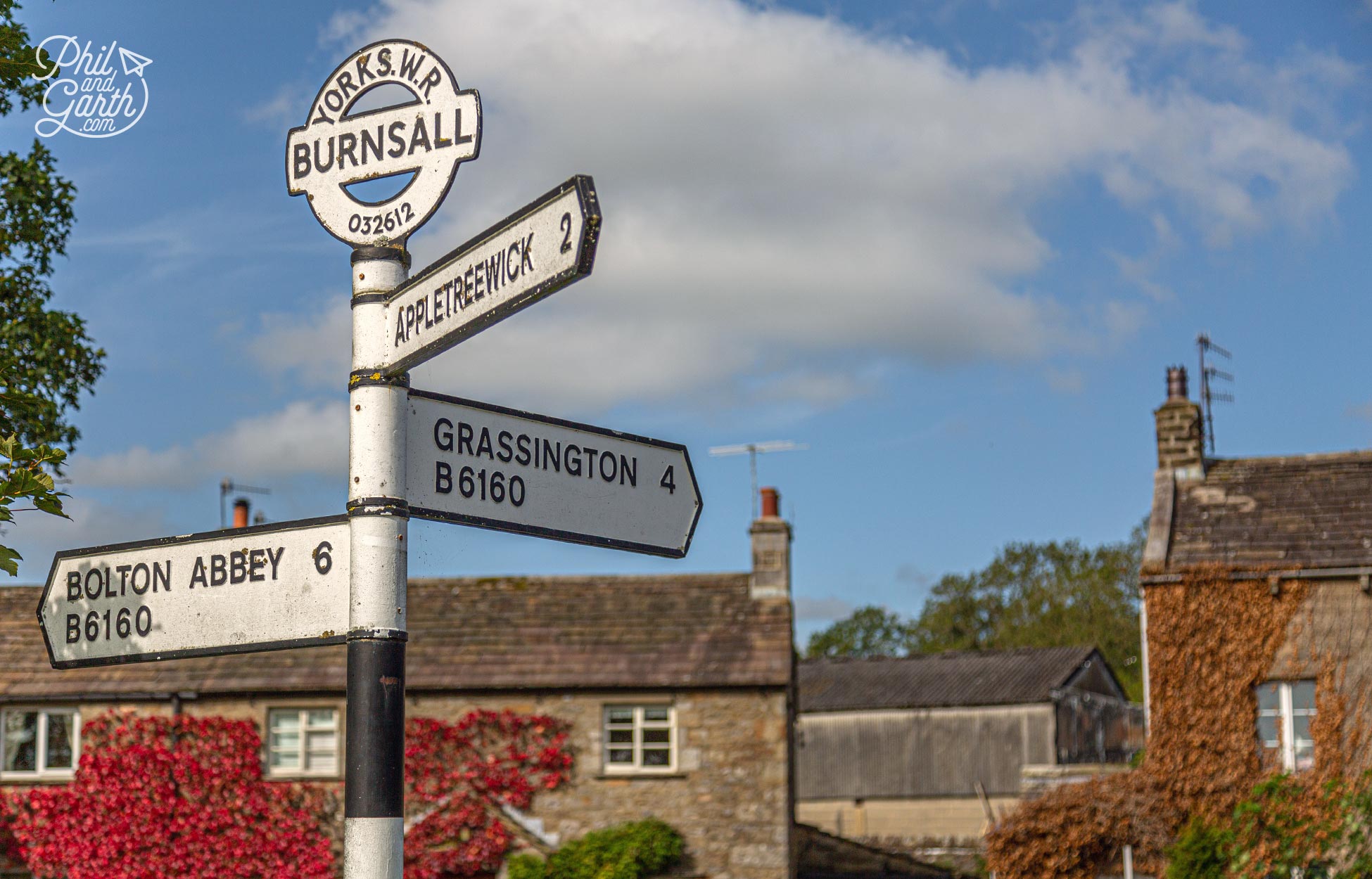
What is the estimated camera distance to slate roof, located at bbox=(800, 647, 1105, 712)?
1783 inches

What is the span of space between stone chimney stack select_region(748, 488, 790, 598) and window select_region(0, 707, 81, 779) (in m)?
12.1

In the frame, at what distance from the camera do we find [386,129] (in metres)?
4.11

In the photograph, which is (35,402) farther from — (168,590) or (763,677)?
(763,677)

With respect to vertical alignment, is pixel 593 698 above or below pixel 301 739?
above

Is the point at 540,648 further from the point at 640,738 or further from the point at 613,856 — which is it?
the point at 613,856

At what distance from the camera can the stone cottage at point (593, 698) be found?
2439 centimetres

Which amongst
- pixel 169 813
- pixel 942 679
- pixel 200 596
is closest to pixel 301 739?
pixel 169 813

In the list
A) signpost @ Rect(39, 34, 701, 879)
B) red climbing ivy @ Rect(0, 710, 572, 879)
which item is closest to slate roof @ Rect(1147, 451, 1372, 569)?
red climbing ivy @ Rect(0, 710, 572, 879)

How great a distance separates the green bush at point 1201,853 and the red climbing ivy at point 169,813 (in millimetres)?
13241

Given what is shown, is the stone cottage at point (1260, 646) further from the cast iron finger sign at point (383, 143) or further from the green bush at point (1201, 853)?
the cast iron finger sign at point (383, 143)

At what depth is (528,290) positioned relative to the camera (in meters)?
3.60

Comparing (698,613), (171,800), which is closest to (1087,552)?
(698,613)

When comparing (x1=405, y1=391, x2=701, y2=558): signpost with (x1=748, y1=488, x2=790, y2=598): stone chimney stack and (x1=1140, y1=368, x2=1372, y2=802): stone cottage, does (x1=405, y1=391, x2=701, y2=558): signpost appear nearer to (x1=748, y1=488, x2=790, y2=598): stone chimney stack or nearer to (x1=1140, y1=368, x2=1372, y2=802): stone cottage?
(x1=1140, y1=368, x2=1372, y2=802): stone cottage

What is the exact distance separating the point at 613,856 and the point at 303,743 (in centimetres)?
573
